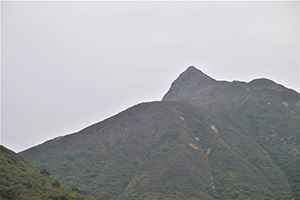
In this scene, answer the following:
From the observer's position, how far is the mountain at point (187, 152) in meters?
68.8

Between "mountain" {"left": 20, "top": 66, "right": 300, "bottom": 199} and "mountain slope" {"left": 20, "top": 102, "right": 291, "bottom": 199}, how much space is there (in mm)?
301

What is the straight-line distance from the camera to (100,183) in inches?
2911

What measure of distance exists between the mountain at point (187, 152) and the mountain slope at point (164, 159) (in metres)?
0.30

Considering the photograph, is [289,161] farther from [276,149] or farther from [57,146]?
[57,146]

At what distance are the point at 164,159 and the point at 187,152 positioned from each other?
8655 millimetres

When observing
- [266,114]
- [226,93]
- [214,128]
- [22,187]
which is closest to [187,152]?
[214,128]

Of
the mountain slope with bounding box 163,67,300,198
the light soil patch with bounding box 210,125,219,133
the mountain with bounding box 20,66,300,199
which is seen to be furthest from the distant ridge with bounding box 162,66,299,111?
the light soil patch with bounding box 210,125,219,133

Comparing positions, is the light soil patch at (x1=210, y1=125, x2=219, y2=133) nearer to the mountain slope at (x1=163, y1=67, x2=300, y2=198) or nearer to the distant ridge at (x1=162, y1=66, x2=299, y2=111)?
the mountain slope at (x1=163, y1=67, x2=300, y2=198)

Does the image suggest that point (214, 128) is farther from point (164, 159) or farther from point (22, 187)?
point (22, 187)

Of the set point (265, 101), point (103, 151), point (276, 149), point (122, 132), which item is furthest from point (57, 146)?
point (265, 101)

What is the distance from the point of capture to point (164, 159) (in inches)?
3159

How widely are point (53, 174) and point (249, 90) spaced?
390 feet

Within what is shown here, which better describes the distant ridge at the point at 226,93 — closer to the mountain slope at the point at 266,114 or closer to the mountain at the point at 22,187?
the mountain slope at the point at 266,114

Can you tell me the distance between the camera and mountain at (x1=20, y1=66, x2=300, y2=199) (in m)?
68.8
